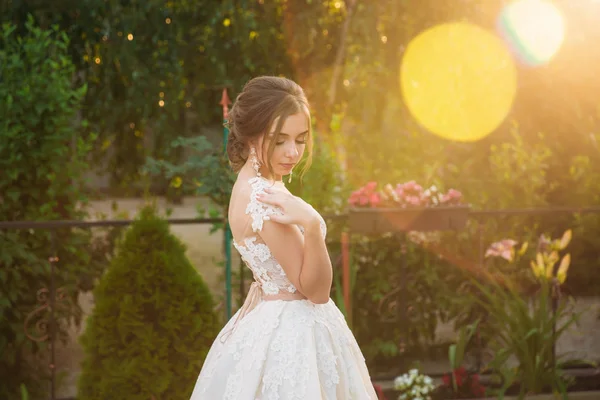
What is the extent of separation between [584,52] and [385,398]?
571 centimetres

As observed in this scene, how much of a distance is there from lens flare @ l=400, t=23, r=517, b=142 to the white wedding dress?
249 inches

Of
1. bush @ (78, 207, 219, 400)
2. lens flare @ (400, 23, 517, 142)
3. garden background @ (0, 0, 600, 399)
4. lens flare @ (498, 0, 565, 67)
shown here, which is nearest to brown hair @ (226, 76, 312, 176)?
bush @ (78, 207, 219, 400)

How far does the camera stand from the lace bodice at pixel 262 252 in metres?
2.32

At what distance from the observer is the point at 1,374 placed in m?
5.50

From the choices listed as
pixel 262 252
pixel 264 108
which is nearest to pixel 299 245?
pixel 262 252

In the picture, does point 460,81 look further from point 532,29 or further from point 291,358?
point 291,358

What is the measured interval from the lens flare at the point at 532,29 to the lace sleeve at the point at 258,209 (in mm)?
6995

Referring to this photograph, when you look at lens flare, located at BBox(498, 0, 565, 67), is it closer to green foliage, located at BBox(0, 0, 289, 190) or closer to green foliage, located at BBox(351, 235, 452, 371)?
green foliage, located at BBox(0, 0, 289, 190)

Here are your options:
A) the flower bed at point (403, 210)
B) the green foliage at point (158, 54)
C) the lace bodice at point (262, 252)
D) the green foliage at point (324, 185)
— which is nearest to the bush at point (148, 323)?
the flower bed at point (403, 210)

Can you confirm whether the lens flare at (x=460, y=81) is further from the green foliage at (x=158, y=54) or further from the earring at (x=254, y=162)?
the earring at (x=254, y=162)

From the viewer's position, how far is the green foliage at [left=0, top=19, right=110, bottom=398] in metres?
5.45

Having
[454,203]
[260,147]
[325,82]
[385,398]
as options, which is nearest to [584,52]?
[325,82]

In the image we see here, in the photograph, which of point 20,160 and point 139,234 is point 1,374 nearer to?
point 20,160

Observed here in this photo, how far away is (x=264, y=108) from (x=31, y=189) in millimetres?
3888
